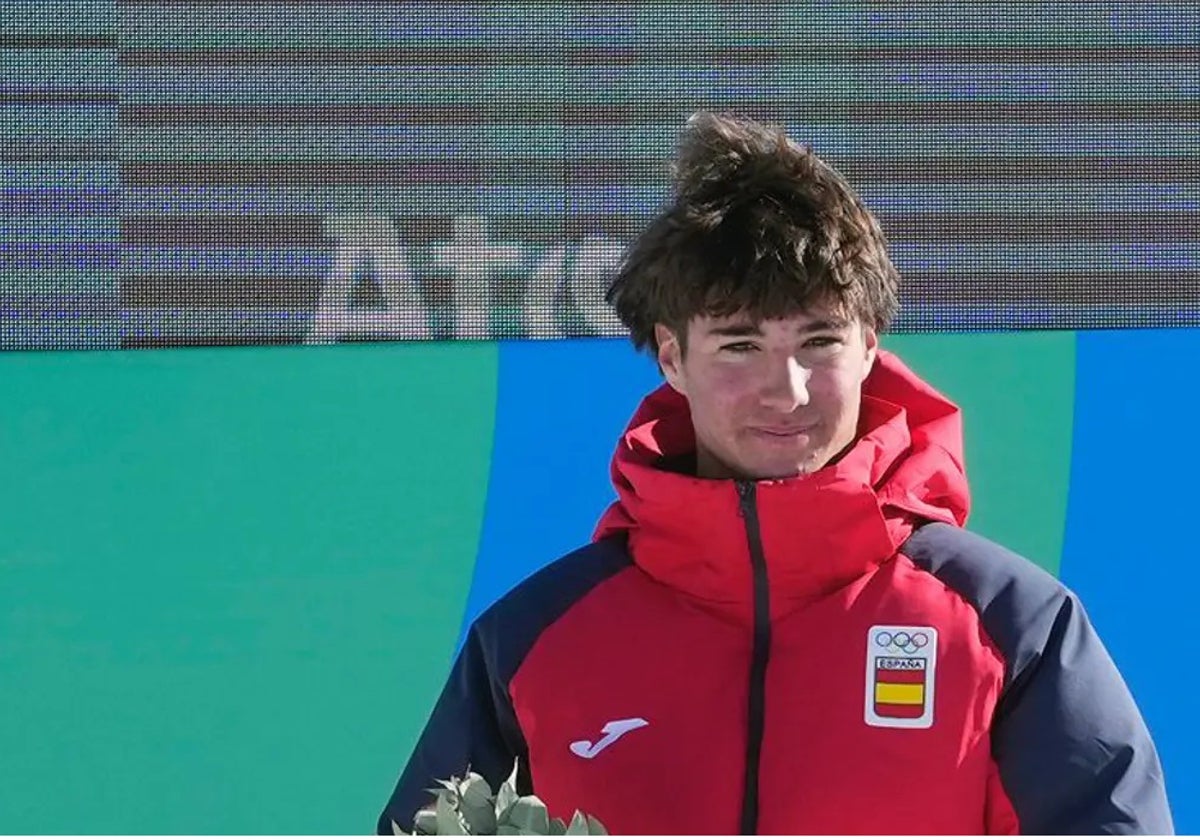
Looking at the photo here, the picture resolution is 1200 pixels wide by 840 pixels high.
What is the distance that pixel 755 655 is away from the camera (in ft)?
6.05

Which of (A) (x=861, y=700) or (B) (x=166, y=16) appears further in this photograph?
(B) (x=166, y=16)

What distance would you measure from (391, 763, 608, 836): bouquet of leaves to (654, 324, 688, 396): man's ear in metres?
0.93

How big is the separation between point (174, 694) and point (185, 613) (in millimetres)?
122

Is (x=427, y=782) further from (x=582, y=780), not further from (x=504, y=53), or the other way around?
(x=504, y=53)

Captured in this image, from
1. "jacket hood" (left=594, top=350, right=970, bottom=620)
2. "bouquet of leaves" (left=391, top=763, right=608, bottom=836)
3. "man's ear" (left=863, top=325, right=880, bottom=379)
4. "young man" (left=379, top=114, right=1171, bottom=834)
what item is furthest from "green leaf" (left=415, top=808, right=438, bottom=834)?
"man's ear" (left=863, top=325, right=880, bottom=379)

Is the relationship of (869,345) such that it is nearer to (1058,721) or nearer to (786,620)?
(786,620)

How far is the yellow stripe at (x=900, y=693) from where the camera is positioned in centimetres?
177

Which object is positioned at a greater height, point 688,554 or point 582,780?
point 688,554

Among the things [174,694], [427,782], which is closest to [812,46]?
[174,694]

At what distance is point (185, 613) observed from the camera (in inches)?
119

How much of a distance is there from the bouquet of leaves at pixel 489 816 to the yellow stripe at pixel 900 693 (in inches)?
29.9

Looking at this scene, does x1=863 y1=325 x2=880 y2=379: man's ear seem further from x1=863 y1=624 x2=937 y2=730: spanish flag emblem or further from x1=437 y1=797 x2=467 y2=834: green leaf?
x1=437 y1=797 x2=467 y2=834: green leaf

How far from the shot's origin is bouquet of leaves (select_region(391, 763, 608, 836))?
1032 millimetres

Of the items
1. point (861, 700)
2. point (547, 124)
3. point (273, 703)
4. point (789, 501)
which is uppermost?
point (547, 124)
